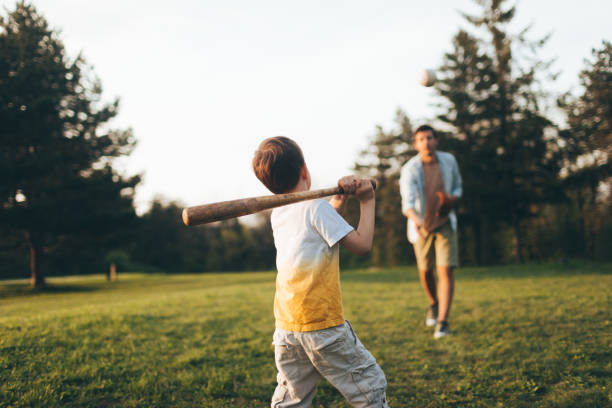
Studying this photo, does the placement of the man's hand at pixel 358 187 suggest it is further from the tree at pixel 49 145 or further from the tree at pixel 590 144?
the tree at pixel 49 145

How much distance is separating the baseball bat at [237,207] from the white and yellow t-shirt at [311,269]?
0.12m

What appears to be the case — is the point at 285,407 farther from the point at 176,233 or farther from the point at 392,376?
the point at 176,233

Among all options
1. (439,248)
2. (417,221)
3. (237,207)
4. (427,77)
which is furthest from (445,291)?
(427,77)

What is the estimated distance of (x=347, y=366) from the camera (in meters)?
2.07

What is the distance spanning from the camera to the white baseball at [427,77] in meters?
6.91

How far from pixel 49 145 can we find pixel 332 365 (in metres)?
20.7

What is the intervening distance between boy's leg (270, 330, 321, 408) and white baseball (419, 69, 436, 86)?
5.90m

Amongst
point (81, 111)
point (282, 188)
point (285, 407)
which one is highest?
point (81, 111)

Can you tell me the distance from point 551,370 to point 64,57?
2361 centimetres

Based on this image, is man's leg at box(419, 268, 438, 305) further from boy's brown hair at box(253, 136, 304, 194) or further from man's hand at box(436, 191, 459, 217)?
boy's brown hair at box(253, 136, 304, 194)

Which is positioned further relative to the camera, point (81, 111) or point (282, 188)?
point (81, 111)

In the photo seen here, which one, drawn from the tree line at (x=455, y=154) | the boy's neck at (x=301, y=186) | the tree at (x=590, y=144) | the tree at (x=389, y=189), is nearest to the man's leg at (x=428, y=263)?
the boy's neck at (x=301, y=186)

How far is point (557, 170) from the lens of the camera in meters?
20.3

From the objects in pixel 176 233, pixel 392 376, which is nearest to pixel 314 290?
pixel 392 376
